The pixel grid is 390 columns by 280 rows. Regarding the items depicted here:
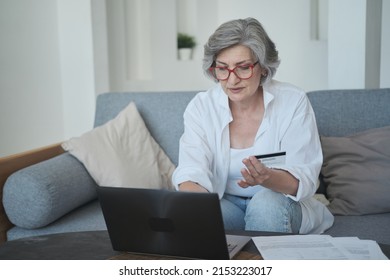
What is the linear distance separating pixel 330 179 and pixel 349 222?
25cm

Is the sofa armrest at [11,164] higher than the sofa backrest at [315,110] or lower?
lower

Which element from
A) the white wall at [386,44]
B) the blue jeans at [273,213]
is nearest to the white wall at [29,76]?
the blue jeans at [273,213]

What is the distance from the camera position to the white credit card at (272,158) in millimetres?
1540

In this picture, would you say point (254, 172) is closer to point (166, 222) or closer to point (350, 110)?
point (166, 222)

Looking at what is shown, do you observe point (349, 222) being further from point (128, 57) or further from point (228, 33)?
point (128, 57)

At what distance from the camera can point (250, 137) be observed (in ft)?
6.49

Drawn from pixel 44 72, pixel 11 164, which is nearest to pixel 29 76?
pixel 44 72

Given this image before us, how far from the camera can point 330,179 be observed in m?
2.18

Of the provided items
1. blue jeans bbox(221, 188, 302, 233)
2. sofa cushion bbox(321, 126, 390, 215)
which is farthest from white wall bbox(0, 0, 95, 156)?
blue jeans bbox(221, 188, 302, 233)

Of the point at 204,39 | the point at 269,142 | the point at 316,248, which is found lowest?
the point at 316,248

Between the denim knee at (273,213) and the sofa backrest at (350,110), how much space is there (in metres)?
0.64

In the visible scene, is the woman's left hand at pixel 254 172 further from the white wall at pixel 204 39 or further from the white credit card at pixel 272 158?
the white wall at pixel 204 39

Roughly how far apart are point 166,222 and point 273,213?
0.59 metres

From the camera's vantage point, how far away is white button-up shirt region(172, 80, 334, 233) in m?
1.83
